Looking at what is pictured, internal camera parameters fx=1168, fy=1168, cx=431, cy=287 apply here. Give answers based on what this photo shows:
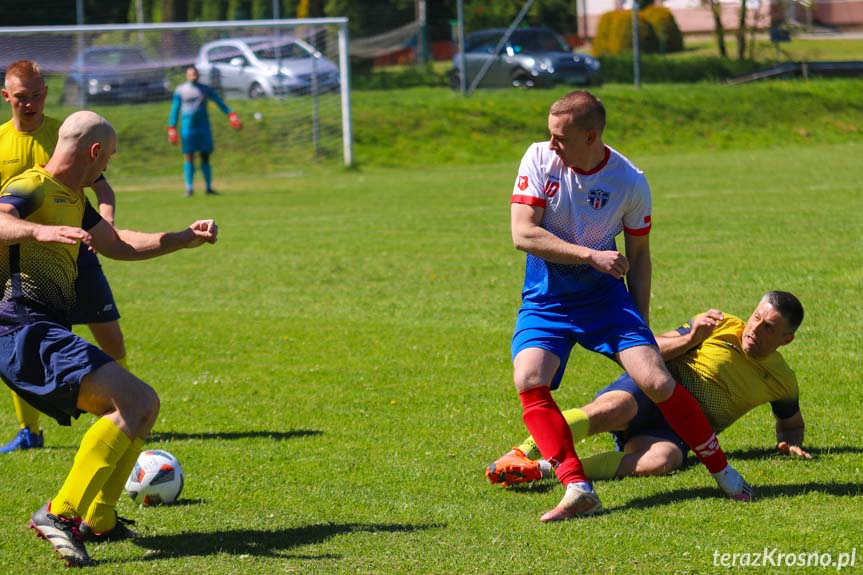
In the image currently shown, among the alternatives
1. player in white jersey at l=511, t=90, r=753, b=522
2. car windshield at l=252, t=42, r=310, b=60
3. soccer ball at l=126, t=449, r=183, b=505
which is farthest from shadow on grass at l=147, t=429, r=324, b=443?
car windshield at l=252, t=42, r=310, b=60

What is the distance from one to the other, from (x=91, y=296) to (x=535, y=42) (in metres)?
26.3

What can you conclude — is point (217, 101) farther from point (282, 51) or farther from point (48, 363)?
point (48, 363)

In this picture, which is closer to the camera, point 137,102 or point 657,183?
point 657,183

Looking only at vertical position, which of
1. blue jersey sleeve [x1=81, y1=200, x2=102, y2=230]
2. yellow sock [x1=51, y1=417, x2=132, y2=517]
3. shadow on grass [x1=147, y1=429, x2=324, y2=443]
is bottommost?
shadow on grass [x1=147, y1=429, x2=324, y2=443]

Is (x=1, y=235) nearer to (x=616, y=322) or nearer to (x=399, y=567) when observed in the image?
(x=399, y=567)

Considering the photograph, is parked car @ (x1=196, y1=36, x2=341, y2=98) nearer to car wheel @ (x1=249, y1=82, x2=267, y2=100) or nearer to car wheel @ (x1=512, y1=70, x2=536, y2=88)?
car wheel @ (x1=249, y1=82, x2=267, y2=100)

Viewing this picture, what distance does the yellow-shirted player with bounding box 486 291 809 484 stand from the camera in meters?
5.82

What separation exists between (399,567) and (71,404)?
58.6 inches

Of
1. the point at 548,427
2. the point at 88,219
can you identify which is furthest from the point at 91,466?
the point at 548,427

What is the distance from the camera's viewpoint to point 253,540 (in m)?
5.07

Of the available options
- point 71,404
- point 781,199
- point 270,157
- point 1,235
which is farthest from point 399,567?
point 270,157

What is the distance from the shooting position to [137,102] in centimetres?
2666

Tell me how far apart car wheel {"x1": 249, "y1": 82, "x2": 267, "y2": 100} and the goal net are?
24mm

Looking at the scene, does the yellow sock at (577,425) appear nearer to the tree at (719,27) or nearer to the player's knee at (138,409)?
the player's knee at (138,409)
